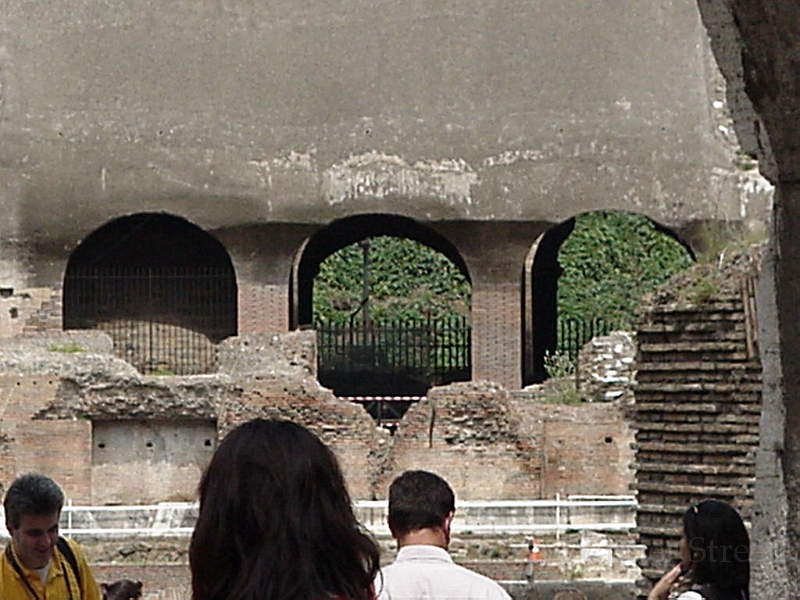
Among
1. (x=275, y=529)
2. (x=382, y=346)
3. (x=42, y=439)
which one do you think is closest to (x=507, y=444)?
(x=42, y=439)

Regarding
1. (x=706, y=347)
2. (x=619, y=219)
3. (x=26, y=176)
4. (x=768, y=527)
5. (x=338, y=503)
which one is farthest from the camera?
(x=619, y=219)

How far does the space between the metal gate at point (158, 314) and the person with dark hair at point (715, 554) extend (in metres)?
16.7

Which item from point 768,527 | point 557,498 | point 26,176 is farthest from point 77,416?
point 768,527

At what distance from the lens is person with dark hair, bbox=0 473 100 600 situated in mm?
4613

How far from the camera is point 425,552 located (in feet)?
14.2

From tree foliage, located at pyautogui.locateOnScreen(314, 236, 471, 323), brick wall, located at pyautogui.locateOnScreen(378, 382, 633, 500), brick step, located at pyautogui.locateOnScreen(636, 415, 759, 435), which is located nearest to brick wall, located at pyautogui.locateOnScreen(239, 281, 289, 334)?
brick wall, located at pyautogui.locateOnScreen(378, 382, 633, 500)

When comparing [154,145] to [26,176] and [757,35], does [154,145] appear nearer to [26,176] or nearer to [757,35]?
[26,176]

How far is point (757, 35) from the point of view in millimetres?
5035

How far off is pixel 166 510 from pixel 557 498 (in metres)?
3.39

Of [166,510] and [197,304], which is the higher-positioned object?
[197,304]

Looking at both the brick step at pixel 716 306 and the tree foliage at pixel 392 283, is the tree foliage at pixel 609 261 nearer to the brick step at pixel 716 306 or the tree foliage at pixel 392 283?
the tree foliage at pixel 392 283

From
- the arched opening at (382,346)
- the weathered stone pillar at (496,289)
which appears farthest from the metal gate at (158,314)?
the weathered stone pillar at (496,289)

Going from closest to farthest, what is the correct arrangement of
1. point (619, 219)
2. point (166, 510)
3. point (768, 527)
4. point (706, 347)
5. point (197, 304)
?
point (768, 527) < point (706, 347) < point (166, 510) < point (197, 304) < point (619, 219)

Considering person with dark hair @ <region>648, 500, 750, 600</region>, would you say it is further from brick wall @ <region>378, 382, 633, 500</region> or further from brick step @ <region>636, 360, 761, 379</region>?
brick wall @ <region>378, 382, 633, 500</region>
